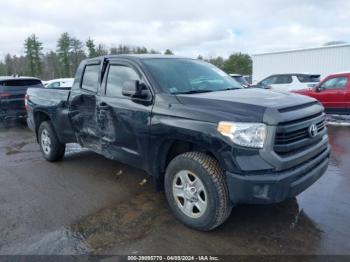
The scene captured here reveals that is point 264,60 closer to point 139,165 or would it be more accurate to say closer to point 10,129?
point 10,129

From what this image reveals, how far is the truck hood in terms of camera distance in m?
3.02

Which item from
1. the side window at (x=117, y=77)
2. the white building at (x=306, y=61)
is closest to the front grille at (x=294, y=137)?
the side window at (x=117, y=77)

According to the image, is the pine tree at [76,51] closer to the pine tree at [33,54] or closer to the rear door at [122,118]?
the pine tree at [33,54]

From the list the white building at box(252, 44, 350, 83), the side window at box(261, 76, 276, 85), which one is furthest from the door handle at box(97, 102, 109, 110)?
the white building at box(252, 44, 350, 83)

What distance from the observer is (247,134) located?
2953 mm

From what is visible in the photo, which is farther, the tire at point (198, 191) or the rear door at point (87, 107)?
the rear door at point (87, 107)

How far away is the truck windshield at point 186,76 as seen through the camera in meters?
3.93

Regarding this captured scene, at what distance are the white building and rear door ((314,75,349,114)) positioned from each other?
35.0 feet

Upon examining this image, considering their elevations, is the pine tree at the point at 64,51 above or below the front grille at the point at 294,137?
above

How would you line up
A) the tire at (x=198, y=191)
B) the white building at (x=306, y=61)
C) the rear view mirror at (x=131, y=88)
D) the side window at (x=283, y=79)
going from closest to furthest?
1. the tire at (x=198, y=191)
2. the rear view mirror at (x=131, y=88)
3. the side window at (x=283, y=79)
4. the white building at (x=306, y=61)

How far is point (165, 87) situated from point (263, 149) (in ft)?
4.87

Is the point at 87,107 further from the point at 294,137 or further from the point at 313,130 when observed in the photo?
the point at 313,130

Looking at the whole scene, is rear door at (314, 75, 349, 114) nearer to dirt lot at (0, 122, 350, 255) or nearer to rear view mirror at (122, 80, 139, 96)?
dirt lot at (0, 122, 350, 255)

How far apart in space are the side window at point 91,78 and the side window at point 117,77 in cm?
34
